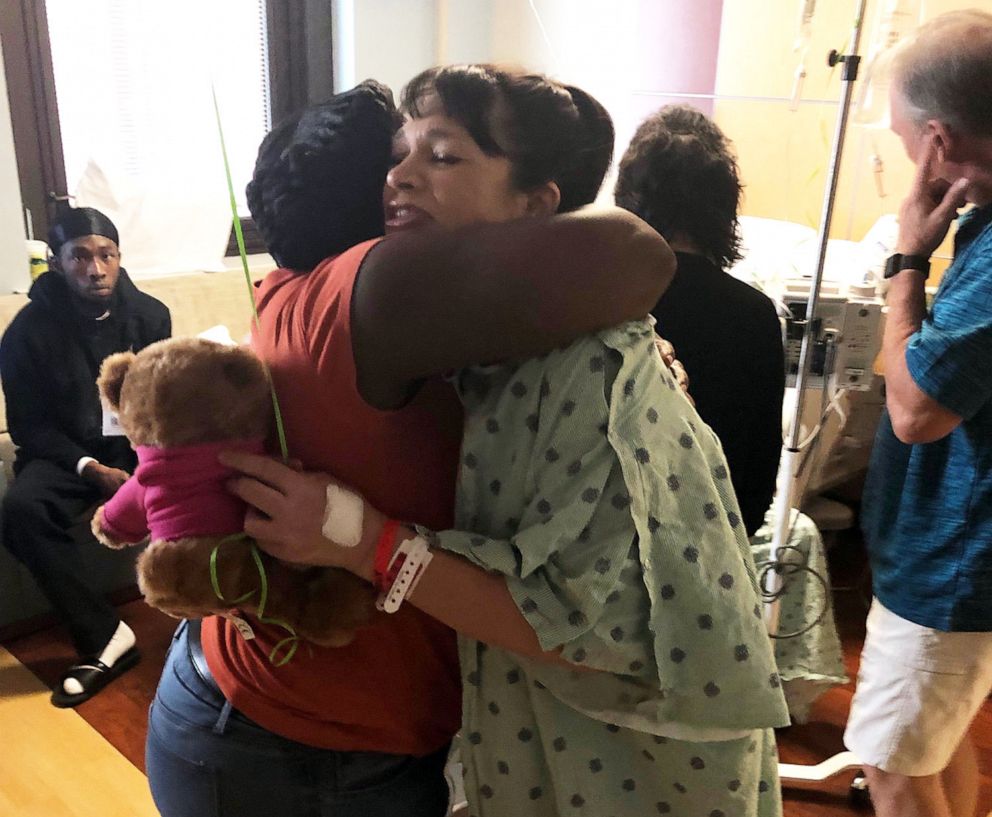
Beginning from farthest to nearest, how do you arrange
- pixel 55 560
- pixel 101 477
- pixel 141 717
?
1. pixel 101 477
2. pixel 55 560
3. pixel 141 717

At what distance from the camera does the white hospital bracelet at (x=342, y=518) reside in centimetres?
68

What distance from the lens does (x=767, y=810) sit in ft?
2.73

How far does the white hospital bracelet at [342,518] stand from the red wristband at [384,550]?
0.06 ft

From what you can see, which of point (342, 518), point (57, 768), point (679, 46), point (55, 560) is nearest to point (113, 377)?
point (342, 518)

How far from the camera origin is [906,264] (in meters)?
1.37

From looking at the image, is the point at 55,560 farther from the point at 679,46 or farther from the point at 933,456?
the point at 679,46

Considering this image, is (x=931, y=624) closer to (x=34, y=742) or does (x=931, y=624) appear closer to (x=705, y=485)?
(x=705, y=485)

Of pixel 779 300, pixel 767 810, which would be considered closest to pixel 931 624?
pixel 767 810

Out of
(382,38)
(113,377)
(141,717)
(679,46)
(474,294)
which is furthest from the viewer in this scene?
(382,38)

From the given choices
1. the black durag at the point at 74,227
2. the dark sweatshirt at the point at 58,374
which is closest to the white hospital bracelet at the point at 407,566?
the dark sweatshirt at the point at 58,374

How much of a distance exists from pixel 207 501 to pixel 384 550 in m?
0.15

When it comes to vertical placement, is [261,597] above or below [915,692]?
above

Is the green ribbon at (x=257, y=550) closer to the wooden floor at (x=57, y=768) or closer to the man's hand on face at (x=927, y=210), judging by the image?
the man's hand on face at (x=927, y=210)

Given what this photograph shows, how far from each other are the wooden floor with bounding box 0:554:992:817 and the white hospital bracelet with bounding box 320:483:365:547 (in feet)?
4.82
